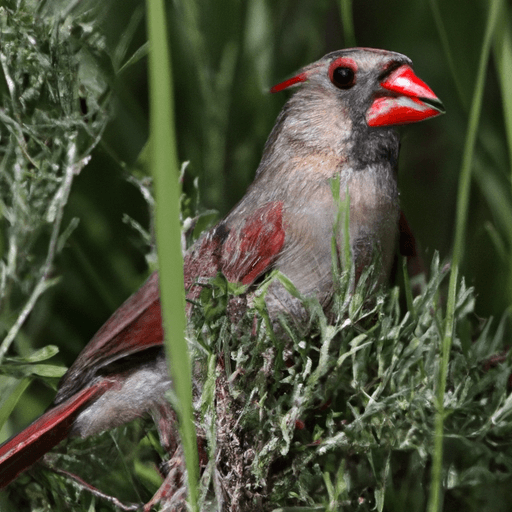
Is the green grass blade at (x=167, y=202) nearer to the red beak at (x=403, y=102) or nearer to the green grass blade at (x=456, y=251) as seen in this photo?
the green grass blade at (x=456, y=251)

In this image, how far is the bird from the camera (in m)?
0.92

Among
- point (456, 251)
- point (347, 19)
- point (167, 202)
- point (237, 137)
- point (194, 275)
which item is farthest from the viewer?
point (237, 137)

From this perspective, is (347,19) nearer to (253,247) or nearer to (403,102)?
(403,102)

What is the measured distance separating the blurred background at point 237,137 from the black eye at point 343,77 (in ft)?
1.29

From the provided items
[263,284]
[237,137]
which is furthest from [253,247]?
[237,137]

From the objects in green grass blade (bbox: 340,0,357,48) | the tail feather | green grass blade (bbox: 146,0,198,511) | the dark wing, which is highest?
green grass blade (bbox: 340,0,357,48)

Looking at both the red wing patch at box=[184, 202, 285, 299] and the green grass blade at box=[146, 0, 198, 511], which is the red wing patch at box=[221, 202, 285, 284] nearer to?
the red wing patch at box=[184, 202, 285, 299]

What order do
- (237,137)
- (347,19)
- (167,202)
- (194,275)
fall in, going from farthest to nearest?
(237,137)
(347,19)
(194,275)
(167,202)

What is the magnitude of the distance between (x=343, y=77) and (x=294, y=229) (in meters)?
0.25

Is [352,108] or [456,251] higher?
[352,108]

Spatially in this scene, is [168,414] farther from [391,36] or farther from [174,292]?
[391,36]

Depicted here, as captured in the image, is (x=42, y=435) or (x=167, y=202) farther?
(x=42, y=435)

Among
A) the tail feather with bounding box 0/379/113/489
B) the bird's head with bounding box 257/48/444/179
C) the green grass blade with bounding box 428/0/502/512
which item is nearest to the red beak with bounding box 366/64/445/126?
the bird's head with bounding box 257/48/444/179

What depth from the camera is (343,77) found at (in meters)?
0.97
